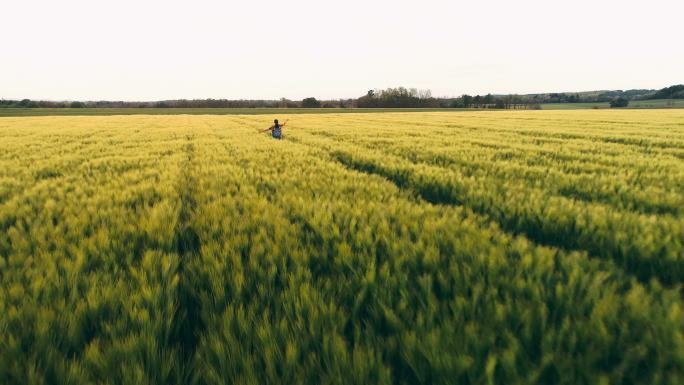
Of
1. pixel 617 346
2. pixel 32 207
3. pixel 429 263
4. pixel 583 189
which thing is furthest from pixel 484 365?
pixel 32 207

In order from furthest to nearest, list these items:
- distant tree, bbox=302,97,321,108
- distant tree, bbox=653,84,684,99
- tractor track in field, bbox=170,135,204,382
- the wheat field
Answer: distant tree, bbox=302,97,321,108, distant tree, bbox=653,84,684,99, tractor track in field, bbox=170,135,204,382, the wheat field

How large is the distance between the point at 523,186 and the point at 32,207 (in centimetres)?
547

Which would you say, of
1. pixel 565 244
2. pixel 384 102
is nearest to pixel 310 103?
pixel 384 102

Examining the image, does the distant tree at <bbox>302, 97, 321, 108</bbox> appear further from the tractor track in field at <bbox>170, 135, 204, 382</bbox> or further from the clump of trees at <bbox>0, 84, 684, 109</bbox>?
the tractor track in field at <bbox>170, 135, 204, 382</bbox>

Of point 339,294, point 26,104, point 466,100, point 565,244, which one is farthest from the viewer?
point 466,100

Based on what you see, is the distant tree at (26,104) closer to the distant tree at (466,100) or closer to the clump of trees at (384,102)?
the clump of trees at (384,102)

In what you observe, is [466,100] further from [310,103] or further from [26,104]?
[26,104]

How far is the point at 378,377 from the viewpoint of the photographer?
103 centimetres

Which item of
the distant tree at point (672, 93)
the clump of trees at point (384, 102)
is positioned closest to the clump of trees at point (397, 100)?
the clump of trees at point (384, 102)

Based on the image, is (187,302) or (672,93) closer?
(187,302)

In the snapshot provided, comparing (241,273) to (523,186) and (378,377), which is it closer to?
(378,377)

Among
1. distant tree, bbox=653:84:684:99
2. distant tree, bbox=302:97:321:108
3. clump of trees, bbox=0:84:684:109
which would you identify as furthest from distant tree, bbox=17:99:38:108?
distant tree, bbox=653:84:684:99

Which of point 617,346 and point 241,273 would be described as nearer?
point 617,346

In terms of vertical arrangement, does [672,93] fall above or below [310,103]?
above
